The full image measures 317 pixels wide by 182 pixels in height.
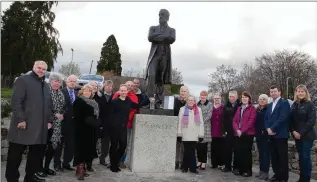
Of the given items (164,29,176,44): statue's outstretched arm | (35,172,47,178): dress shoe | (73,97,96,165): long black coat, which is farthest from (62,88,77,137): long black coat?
(164,29,176,44): statue's outstretched arm

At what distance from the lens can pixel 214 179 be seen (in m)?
6.18

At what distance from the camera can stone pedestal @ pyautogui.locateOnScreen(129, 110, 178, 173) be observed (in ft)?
20.5

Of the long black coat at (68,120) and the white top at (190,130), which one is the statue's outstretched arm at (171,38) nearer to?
the white top at (190,130)

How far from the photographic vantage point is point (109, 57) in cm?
4766

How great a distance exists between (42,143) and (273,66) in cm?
3973

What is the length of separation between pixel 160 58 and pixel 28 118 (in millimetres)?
3219

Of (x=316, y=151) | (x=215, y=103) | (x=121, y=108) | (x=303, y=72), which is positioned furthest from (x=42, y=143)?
(x=303, y=72)

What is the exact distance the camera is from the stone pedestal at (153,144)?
6262mm

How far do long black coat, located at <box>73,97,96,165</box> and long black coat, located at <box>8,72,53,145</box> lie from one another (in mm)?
674

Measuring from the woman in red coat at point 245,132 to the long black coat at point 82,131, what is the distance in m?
3.05

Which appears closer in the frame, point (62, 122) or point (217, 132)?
point (62, 122)

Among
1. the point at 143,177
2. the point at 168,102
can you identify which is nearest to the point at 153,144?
the point at 143,177

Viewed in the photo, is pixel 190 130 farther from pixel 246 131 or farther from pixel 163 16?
pixel 163 16

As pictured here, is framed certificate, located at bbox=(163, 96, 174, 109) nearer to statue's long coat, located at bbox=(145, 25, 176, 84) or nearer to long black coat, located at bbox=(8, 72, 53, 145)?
statue's long coat, located at bbox=(145, 25, 176, 84)
